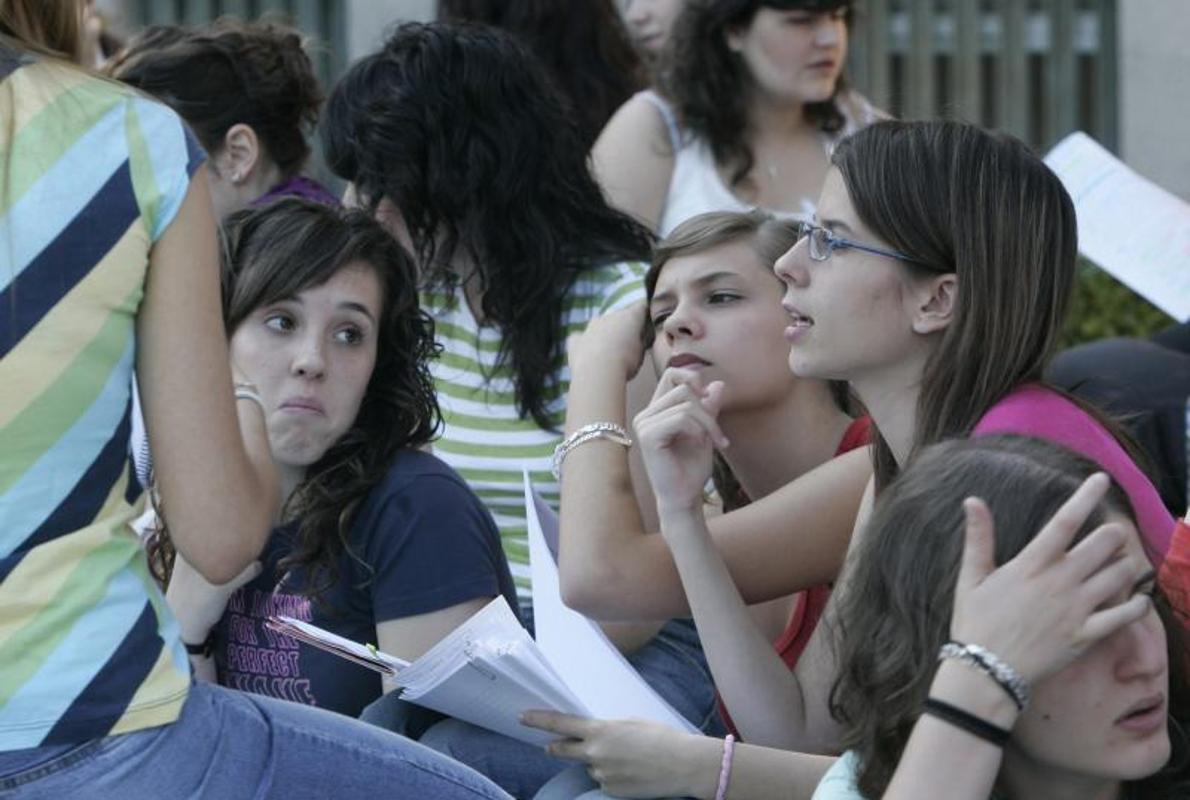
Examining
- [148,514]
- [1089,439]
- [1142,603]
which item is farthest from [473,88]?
[1142,603]

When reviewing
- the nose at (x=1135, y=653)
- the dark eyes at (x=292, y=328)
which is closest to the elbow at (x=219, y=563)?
the nose at (x=1135, y=653)

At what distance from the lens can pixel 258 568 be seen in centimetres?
330

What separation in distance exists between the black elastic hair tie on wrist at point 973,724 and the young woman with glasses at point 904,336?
0.64 meters

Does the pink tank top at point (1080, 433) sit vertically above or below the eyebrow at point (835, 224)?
below

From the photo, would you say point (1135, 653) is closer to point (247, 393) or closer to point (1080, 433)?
point (1080, 433)

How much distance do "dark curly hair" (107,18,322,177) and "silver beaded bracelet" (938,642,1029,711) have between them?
8.71 feet

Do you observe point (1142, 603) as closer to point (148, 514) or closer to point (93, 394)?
point (93, 394)

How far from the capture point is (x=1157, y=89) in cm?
818

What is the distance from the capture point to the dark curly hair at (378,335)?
10.8ft

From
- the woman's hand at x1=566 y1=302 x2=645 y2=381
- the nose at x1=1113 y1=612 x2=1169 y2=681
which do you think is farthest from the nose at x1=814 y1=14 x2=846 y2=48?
the nose at x1=1113 y1=612 x2=1169 y2=681

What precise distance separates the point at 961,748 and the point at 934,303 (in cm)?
97

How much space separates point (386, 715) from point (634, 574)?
41cm

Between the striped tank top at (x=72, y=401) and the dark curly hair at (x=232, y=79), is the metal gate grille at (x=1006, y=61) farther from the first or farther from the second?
the striped tank top at (x=72, y=401)

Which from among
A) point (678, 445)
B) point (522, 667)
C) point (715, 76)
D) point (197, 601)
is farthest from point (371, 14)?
point (522, 667)
